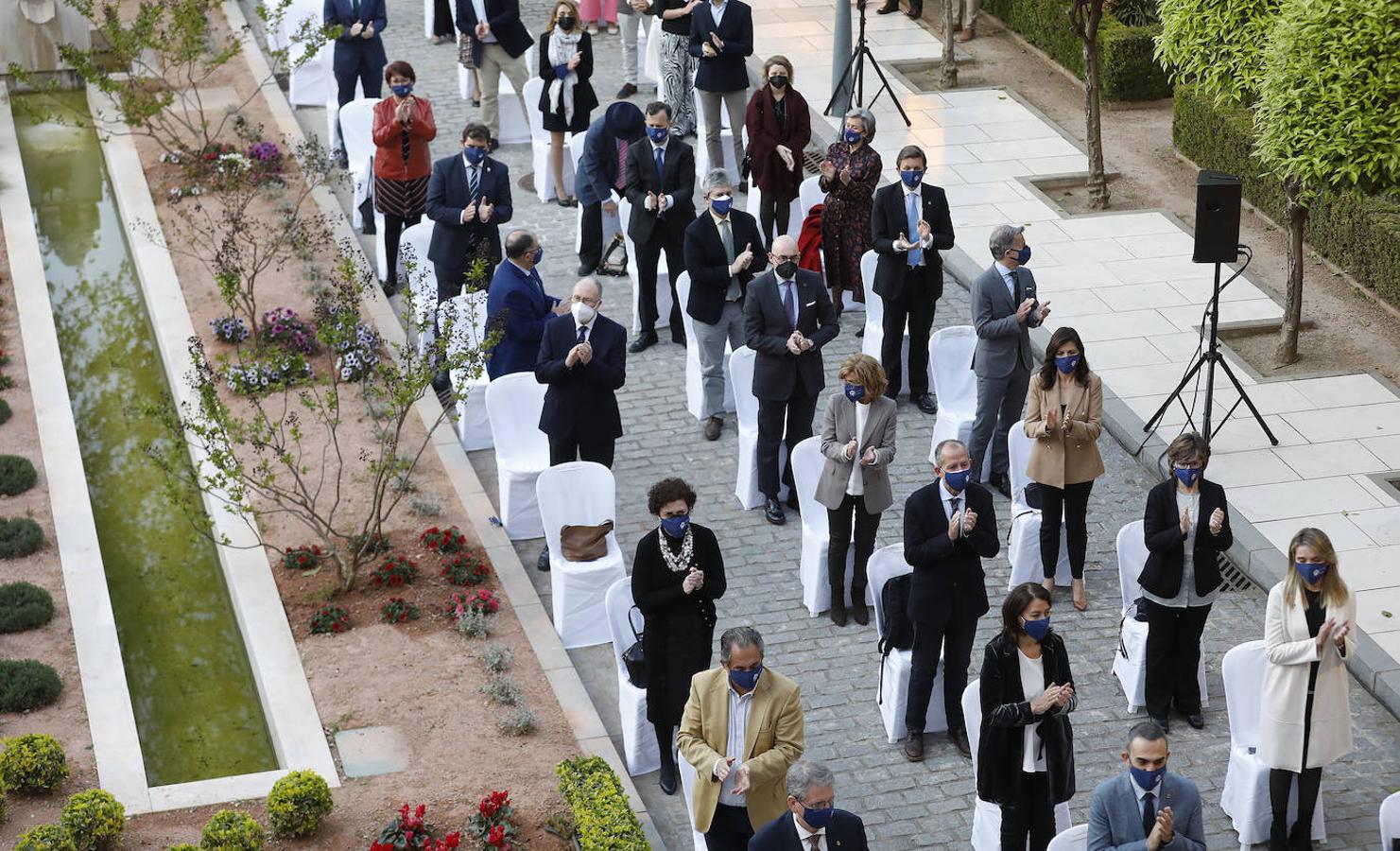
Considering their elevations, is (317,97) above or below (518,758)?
above

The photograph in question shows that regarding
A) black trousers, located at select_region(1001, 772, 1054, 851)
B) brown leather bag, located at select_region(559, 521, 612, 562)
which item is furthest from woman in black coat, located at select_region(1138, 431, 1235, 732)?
brown leather bag, located at select_region(559, 521, 612, 562)

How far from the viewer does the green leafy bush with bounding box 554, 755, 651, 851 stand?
388 inches

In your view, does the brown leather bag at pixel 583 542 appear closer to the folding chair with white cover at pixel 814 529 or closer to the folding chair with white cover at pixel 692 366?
the folding chair with white cover at pixel 814 529

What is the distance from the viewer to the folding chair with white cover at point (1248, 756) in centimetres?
1036

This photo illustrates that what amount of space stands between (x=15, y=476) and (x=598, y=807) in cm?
610

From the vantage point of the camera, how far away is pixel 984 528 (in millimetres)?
10586

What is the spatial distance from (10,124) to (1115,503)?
1379 cm

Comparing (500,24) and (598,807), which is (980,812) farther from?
(500,24)

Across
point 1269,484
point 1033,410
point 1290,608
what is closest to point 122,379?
point 1033,410

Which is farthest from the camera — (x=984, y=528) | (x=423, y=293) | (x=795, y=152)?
(x=795, y=152)

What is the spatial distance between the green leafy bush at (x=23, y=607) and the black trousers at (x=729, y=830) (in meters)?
5.05

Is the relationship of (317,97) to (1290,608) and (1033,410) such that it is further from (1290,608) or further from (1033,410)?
(1290,608)

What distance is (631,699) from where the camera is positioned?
11.0 meters

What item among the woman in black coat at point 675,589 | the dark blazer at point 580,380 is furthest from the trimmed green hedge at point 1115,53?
the woman in black coat at point 675,589
